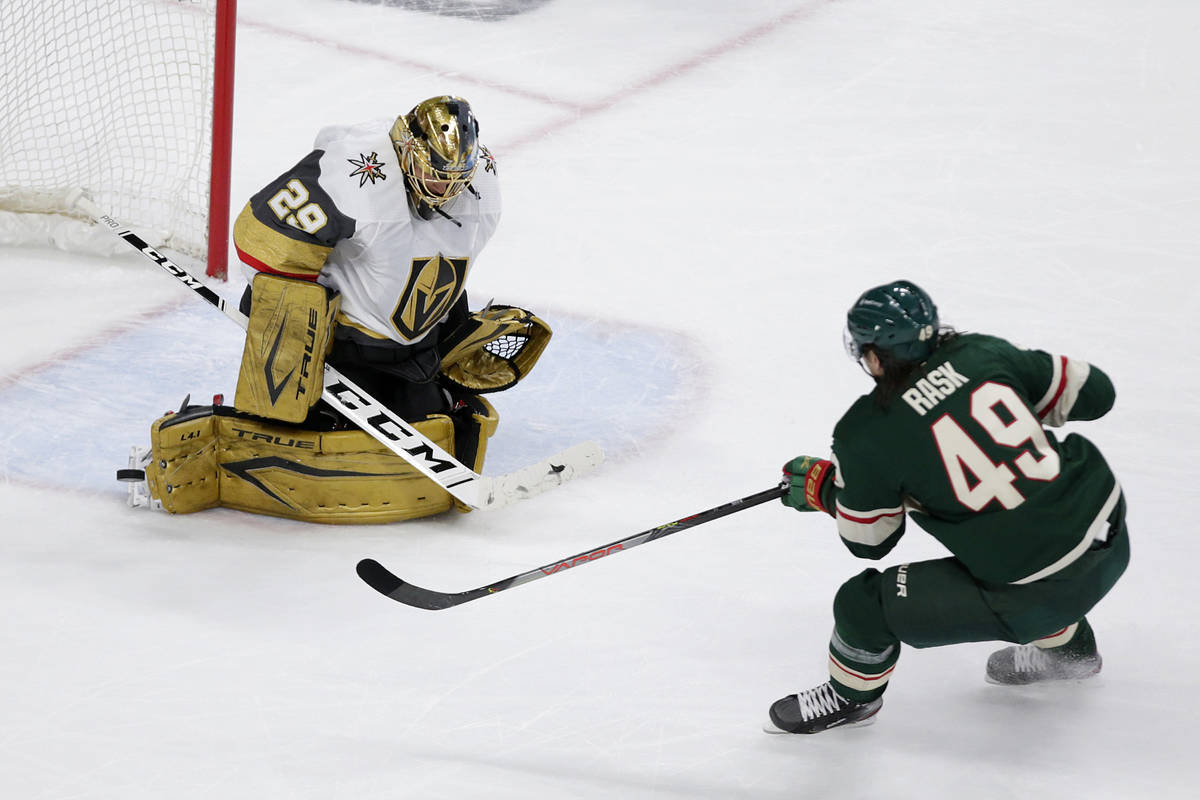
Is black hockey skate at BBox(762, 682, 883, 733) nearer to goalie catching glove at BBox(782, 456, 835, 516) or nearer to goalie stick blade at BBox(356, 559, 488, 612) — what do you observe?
goalie catching glove at BBox(782, 456, 835, 516)

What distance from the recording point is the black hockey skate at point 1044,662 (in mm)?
2537

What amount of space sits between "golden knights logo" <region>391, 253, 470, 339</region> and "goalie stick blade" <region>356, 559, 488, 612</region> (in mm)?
465

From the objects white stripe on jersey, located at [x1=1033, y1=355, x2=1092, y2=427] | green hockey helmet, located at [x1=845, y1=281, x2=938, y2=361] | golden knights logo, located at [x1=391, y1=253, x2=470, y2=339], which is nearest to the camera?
green hockey helmet, located at [x1=845, y1=281, x2=938, y2=361]

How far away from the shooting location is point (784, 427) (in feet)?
11.3

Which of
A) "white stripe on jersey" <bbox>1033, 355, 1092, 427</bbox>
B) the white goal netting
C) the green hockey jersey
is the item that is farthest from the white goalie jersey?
the white goal netting

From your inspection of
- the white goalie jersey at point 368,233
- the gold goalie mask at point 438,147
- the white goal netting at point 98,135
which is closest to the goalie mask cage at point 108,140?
the white goal netting at point 98,135

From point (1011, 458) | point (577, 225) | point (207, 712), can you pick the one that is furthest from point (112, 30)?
point (1011, 458)

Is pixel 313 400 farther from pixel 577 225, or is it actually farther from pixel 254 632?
pixel 577 225

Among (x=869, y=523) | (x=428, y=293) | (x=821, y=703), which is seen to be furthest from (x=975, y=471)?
(x=428, y=293)

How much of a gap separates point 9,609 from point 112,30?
2.34 m

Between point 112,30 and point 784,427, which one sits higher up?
point 112,30

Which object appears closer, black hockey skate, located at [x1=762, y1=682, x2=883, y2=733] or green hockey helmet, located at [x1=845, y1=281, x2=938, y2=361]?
green hockey helmet, located at [x1=845, y1=281, x2=938, y2=361]

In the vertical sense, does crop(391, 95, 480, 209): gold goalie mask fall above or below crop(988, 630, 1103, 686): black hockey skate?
above

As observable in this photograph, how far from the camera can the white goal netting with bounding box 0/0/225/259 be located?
404 cm
